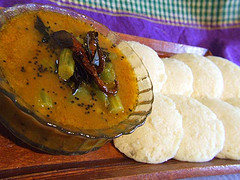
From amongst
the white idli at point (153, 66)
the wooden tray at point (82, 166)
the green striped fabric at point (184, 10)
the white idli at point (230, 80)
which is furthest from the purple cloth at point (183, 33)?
the wooden tray at point (82, 166)

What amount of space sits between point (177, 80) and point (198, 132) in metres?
0.61

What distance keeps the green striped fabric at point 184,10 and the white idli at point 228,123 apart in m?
1.67

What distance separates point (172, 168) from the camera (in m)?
2.14

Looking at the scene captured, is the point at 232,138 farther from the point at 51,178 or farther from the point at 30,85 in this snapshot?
the point at 30,85

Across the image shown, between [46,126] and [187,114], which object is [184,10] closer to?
[187,114]

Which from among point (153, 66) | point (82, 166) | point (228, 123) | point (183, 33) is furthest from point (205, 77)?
point (82, 166)

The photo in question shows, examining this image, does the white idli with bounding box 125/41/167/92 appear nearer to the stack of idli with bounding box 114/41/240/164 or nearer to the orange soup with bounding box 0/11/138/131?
the stack of idli with bounding box 114/41/240/164

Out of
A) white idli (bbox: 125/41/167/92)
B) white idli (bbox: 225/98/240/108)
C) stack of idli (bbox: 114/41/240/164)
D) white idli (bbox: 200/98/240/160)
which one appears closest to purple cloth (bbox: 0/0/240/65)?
stack of idli (bbox: 114/41/240/164)

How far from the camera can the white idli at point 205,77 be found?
9.52 ft

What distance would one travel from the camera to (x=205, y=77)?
9.66ft

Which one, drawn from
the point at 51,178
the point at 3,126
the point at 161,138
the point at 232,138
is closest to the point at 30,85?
the point at 3,126

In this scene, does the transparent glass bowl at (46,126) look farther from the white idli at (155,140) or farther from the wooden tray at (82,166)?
the white idli at (155,140)

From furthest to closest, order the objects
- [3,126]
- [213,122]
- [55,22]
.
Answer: [213,122] → [55,22] → [3,126]

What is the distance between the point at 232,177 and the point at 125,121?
1.42m
